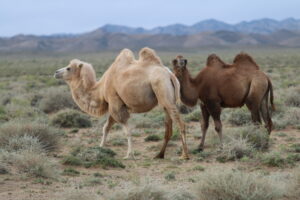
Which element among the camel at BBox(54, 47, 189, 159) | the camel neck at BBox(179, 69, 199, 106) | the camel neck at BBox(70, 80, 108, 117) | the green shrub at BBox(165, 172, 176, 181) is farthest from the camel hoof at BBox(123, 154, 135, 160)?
the green shrub at BBox(165, 172, 176, 181)

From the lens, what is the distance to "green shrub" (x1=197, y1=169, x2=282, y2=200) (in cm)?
614

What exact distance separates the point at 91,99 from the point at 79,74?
2.62 ft

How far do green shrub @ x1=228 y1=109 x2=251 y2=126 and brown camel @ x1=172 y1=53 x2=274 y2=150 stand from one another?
3.14 meters

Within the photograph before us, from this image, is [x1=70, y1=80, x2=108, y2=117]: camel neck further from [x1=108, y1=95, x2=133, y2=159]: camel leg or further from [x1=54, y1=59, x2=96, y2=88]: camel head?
[x1=108, y1=95, x2=133, y2=159]: camel leg

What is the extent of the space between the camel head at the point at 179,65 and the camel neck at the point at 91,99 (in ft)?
5.49

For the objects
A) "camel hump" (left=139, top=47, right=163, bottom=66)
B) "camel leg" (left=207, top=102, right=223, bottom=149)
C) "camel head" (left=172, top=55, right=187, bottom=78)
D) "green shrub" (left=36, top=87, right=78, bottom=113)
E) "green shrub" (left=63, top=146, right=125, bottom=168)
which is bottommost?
"green shrub" (left=36, top=87, right=78, bottom=113)

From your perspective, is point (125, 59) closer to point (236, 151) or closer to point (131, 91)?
point (131, 91)

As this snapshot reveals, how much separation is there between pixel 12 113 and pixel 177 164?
842 centimetres

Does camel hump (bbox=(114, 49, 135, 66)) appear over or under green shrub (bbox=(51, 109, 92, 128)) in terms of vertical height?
over

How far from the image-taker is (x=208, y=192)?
6.31 metres

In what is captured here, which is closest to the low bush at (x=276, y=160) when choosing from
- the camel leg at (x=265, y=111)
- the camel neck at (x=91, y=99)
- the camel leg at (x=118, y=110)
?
the camel leg at (x=265, y=111)

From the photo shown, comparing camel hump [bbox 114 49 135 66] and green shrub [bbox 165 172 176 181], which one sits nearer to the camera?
green shrub [bbox 165 172 176 181]

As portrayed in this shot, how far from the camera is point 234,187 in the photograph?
621cm

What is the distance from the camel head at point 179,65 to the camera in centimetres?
1049
